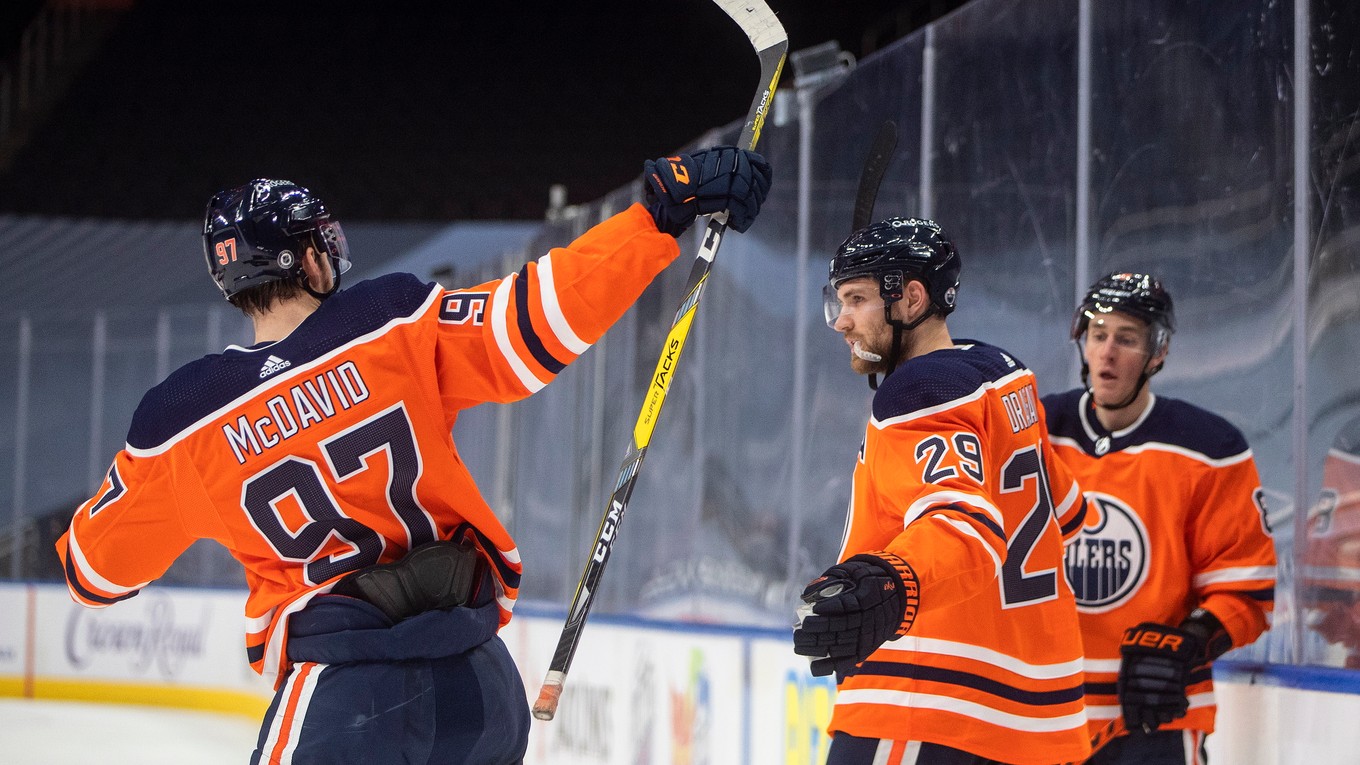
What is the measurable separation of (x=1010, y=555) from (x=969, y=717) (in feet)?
0.70

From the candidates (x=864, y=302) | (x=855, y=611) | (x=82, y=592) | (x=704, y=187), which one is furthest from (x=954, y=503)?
(x=82, y=592)

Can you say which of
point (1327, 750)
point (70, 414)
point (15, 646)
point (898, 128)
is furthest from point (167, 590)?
point (1327, 750)

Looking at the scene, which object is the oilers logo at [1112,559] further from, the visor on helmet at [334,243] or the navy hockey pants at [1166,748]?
the visor on helmet at [334,243]

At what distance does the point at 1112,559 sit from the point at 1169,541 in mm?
101

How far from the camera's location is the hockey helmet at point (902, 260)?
205cm

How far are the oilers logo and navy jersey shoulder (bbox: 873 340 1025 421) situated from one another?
0.78m

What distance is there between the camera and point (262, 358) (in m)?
1.93

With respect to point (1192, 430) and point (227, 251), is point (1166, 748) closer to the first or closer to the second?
point (1192, 430)

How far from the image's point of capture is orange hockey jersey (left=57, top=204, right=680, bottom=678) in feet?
6.19

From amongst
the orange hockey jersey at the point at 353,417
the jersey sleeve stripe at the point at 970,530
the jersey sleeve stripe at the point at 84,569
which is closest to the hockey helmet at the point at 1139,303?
the orange hockey jersey at the point at 353,417

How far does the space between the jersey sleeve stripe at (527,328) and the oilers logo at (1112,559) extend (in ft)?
3.72

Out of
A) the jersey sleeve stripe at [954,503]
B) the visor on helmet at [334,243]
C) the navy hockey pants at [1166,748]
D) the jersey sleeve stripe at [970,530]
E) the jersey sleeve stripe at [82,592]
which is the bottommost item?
the navy hockey pants at [1166,748]

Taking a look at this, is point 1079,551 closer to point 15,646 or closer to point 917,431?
point 917,431

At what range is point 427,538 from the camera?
77.2 inches
